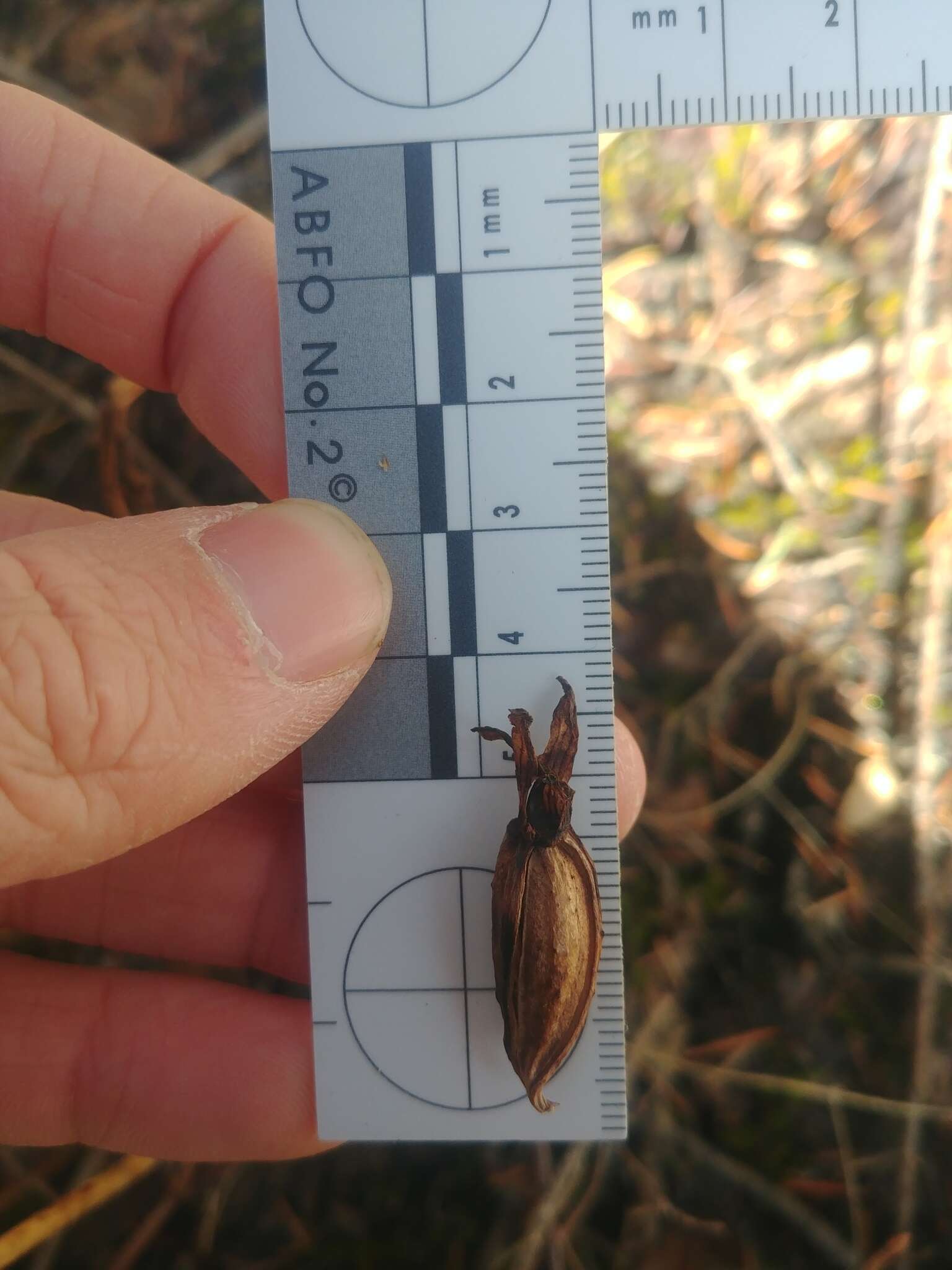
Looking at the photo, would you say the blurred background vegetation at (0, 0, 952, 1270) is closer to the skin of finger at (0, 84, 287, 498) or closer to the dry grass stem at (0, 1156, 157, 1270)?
the dry grass stem at (0, 1156, 157, 1270)

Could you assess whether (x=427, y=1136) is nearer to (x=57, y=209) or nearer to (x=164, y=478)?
(x=164, y=478)

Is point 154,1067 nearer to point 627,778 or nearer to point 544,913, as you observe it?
point 544,913

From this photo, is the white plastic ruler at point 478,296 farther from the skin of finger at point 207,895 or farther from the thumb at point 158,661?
the skin of finger at point 207,895

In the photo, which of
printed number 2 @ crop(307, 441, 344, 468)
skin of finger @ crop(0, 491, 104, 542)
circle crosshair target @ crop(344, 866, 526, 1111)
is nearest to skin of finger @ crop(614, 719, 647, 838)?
circle crosshair target @ crop(344, 866, 526, 1111)

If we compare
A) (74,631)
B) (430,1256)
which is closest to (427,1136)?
(430,1256)

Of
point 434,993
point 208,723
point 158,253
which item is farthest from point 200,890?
point 158,253
